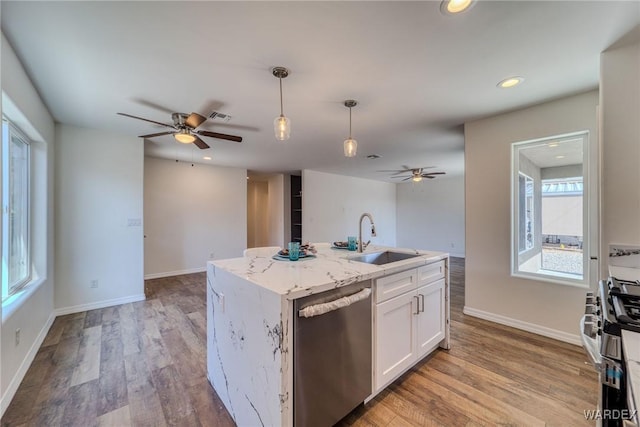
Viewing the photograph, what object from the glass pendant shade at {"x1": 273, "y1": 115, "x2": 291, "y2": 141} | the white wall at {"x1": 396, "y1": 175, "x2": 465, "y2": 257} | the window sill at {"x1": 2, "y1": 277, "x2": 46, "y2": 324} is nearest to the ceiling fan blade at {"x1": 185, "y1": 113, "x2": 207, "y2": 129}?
the glass pendant shade at {"x1": 273, "y1": 115, "x2": 291, "y2": 141}

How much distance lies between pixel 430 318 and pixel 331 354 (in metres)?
1.15

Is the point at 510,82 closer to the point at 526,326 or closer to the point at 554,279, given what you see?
the point at 554,279

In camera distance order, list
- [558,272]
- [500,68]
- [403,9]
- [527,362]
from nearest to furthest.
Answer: [403,9] → [500,68] → [527,362] → [558,272]

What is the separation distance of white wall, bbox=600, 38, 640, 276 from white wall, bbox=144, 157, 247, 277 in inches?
236

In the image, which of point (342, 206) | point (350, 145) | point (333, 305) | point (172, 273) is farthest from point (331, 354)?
point (342, 206)

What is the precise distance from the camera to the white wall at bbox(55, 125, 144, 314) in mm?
3264

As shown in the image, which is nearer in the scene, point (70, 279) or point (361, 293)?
point (361, 293)

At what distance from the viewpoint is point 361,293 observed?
4.92ft

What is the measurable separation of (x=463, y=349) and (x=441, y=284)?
68 centimetres

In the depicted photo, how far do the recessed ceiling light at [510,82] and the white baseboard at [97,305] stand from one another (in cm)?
512

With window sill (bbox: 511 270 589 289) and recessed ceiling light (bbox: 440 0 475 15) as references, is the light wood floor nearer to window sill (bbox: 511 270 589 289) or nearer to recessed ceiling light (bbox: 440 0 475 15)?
window sill (bbox: 511 270 589 289)

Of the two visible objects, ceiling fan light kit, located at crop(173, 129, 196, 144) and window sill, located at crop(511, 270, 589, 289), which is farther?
ceiling fan light kit, located at crop(173, 129, 196, 144)

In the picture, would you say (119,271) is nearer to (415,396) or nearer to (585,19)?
(415,396)

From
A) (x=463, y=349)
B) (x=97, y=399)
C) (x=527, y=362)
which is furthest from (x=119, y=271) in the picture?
(x=527, y=362)
